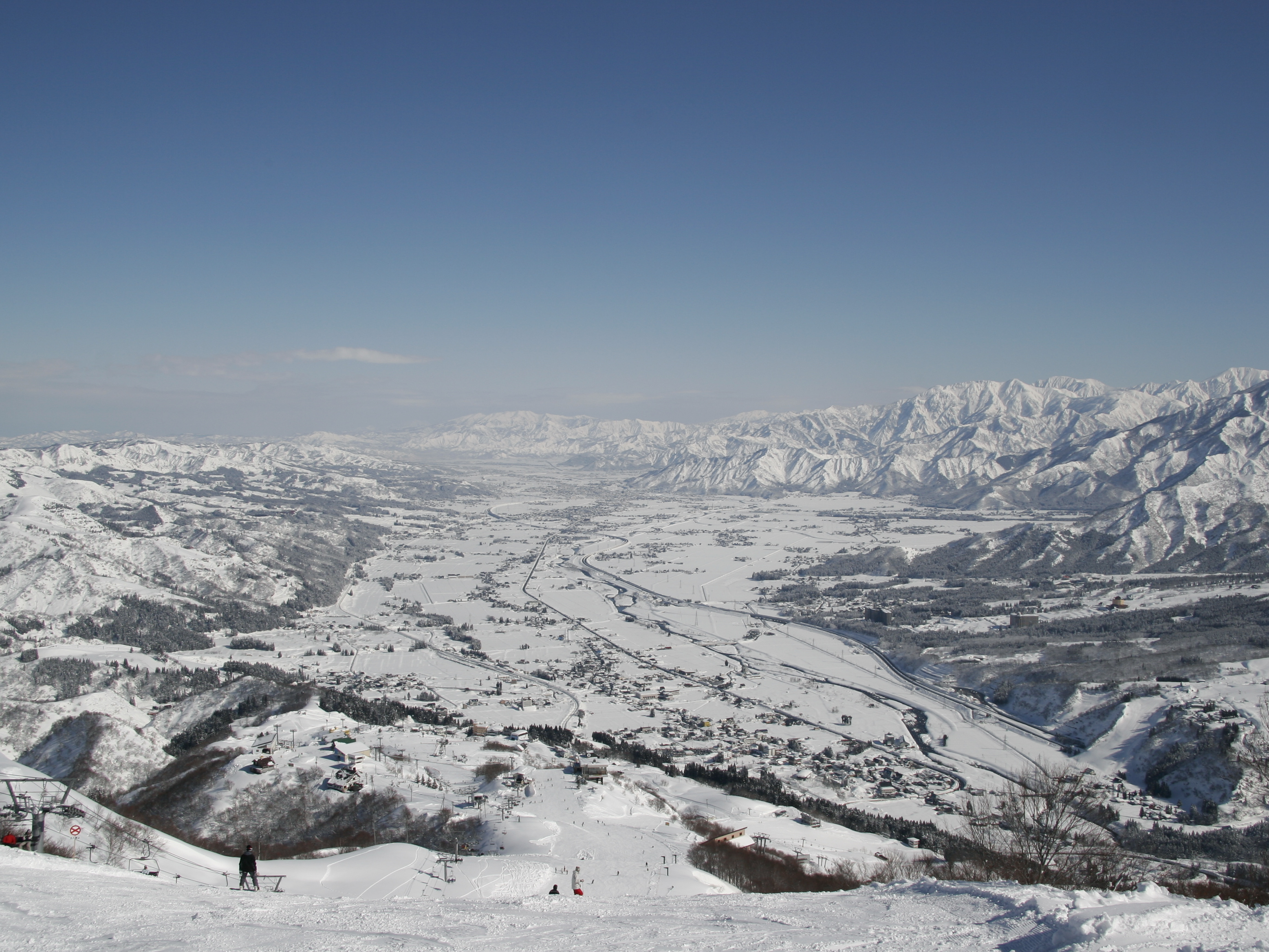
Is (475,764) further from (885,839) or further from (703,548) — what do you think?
(703,548)

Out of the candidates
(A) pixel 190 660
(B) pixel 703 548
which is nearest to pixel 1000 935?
(A) pixel 190 660

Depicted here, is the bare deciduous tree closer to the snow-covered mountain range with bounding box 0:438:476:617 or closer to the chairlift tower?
the chairlift tower

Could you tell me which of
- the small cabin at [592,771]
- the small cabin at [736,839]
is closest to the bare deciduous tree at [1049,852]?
the small cabin at [736,839]

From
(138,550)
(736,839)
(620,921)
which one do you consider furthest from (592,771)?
(138,550)

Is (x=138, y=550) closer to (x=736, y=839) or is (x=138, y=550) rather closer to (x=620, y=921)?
(x=736, y=839)

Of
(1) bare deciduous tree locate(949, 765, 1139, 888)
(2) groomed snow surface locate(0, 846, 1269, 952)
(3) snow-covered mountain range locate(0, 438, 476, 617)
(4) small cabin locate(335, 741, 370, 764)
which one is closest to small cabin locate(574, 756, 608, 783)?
(4) small cabin locate(335, 741, 370, 764)

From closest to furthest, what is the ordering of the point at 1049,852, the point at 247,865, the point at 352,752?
the point at 247,865, the point at 1049,852, the point at 352,752

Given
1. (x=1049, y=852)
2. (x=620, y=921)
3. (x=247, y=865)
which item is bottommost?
(x=247, y=865)

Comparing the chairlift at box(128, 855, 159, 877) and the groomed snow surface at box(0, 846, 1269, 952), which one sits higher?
the groomed snow surface at box(0, 846, 1269, 952)
